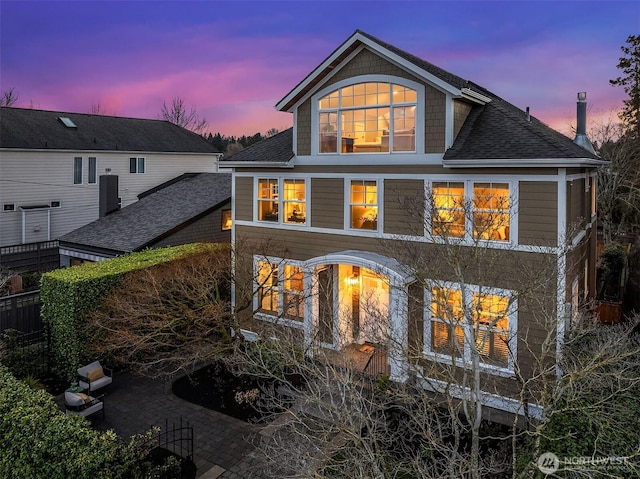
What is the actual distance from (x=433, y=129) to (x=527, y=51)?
1966 cm

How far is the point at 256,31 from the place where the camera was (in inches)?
1038

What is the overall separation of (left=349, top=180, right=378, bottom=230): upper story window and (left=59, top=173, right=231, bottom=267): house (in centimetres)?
844

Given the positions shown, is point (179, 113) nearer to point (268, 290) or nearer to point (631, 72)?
point (631, 72)

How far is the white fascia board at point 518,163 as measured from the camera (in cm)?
1028

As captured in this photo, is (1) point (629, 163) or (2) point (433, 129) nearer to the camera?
→ (2) point (433, 129)

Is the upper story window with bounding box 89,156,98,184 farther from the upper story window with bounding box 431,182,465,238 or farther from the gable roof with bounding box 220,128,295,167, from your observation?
the upper story window with bounding box 431,182,465,238

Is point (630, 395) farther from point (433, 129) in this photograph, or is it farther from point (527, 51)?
point (527, 51)

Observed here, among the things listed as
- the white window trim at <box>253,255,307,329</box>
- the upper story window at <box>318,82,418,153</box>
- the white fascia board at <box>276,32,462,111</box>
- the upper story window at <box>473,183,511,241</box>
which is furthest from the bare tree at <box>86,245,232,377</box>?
the upper story window at <box>473,183,511,241</box>

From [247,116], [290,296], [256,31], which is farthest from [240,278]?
[247,116]

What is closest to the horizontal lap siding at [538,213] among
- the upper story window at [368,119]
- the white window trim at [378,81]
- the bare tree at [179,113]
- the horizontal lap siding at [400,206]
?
the horizontal lap siding at [400,206]

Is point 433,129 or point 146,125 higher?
point 146,125

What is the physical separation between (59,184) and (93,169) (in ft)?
7.66

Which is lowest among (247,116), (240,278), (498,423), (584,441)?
(498,423)

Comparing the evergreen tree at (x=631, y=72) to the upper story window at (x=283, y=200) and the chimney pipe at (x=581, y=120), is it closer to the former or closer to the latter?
the chimney pipe at (x=581, y=120)
